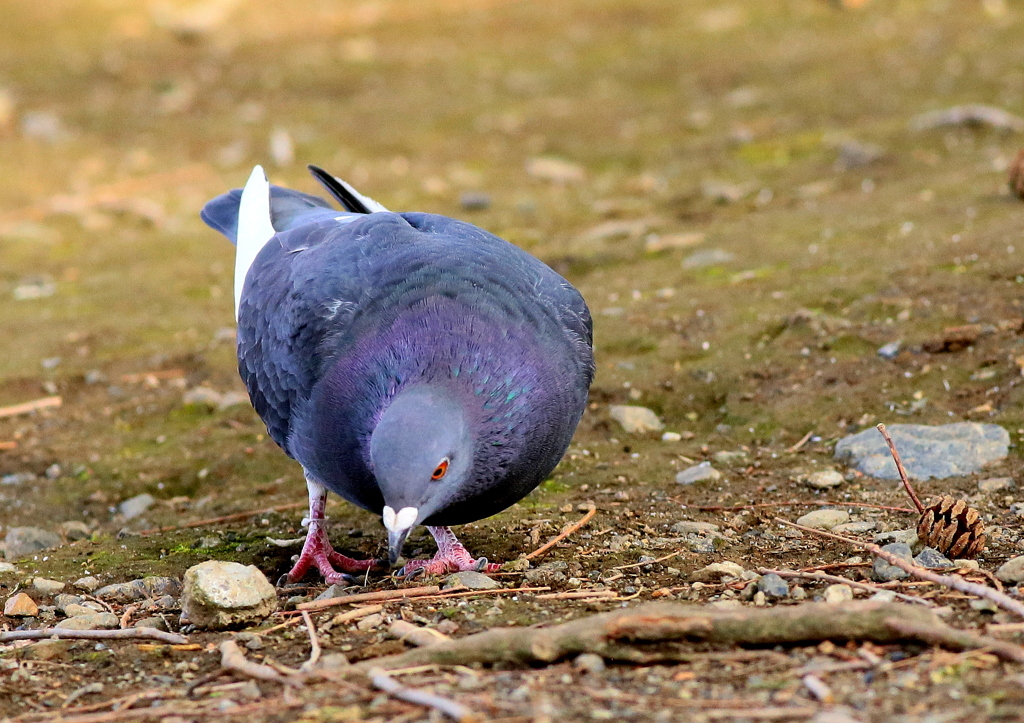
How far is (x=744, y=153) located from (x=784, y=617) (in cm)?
843

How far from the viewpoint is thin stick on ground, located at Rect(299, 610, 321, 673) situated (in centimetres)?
335

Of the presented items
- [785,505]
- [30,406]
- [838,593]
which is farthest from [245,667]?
[30,406]

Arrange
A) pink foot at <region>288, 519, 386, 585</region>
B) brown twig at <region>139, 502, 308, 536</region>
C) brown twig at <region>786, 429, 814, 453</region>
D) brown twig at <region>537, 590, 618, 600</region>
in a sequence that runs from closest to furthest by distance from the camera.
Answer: brown twig at <region>537, 590, 618, 600</region> < pink foot at <region>288, 519, 386, 585</region> < brown twig at <region>139, 502, 308, 536</region> < brown twig at <region>786, 429, 814, 453</region>

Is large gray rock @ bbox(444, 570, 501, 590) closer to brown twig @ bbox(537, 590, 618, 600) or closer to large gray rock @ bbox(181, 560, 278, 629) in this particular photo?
brown twig @ bbox(537, 590, 618, 600)

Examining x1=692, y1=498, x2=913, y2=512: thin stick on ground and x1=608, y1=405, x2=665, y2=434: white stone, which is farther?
x1=608, y1=405, x2=665, y2=434: white stone

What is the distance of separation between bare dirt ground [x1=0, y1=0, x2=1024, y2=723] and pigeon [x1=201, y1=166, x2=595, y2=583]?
41 centimetres

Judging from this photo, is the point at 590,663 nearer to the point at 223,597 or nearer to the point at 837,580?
the point at 837,580

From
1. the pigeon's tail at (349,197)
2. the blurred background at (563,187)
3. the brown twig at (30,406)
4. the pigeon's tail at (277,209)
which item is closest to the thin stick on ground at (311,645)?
the blurred background at (563,187)

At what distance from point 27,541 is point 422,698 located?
9.95 ft

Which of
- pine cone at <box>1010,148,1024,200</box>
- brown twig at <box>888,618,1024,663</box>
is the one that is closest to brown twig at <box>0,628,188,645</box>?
brown twig at <box>888,618,1024,663</box>

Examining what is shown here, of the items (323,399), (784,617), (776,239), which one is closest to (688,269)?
(776,239)

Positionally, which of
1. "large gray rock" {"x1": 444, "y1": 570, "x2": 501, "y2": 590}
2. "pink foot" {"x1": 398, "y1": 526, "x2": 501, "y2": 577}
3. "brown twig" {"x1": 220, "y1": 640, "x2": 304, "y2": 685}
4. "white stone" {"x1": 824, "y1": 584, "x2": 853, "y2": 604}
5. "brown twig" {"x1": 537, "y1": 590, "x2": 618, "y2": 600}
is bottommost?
"pink foot" {"x1": 398, "y1": 526, "x2": 501, "y2": 577}

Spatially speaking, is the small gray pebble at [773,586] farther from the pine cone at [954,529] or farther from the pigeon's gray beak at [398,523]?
the pigeon's gray beak at [398,523]

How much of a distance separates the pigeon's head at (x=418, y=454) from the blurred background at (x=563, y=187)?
1.98m
